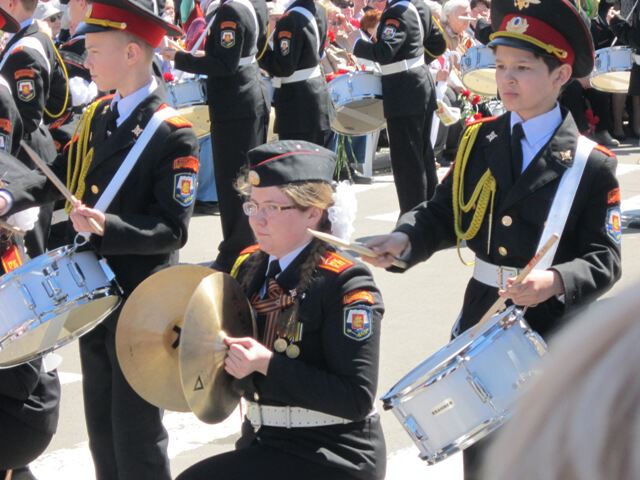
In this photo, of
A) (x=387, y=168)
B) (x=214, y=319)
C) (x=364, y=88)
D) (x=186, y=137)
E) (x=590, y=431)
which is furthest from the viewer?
(x=387, y=168)

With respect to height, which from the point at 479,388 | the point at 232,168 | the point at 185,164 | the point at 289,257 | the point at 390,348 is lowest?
the point at 390,348

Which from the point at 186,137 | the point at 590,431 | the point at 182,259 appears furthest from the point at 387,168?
the point at 590,431

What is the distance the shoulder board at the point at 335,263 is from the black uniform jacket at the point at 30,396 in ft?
3.93

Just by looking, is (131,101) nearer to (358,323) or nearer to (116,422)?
(116,422)

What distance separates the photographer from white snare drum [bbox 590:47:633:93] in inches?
391

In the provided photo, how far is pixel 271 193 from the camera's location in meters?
3.32

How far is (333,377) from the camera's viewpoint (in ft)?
10.2

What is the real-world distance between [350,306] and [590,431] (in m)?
2.24

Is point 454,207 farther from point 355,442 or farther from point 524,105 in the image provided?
point 355,442

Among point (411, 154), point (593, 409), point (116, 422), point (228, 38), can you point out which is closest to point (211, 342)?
point (116, 422)

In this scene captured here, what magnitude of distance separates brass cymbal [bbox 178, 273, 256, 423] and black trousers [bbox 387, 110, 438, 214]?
5970 mm

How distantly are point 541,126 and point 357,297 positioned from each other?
767mm

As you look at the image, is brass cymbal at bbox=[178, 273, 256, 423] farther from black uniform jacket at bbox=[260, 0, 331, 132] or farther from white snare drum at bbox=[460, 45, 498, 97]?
white snare drum at bbox=[460, 45, 498, 97]

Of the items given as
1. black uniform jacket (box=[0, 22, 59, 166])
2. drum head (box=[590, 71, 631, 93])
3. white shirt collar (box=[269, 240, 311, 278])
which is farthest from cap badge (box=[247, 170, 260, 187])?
drum head (box=[590, 71, 631, 93])
